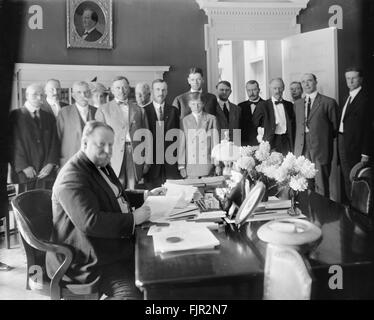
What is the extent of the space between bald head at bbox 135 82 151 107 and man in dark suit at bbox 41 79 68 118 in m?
0.68

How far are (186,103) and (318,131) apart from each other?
4.31ft

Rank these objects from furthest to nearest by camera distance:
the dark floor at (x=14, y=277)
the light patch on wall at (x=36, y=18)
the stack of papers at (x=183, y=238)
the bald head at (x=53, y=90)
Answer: the bald head at (x=53, y=90) < the light patch on wall at (x=36, y=18) < the dark floor at (x=14, y=277) < the stack of papers at (x=183, y=238)

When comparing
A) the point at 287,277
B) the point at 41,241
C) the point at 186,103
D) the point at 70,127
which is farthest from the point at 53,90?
the point at 287,277

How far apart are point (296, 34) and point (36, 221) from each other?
3.15 m

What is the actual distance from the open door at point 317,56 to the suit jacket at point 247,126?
50 centimetres

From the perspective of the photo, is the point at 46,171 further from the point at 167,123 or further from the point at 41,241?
the point at 41,241

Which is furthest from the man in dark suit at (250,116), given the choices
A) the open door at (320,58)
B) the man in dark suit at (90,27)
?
the man in dark suit at (90,27)

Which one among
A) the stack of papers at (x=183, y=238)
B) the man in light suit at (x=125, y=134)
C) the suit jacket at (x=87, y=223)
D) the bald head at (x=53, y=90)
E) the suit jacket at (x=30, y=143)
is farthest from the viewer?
the bald head at (x=53, y=90)

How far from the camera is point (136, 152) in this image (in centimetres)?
320

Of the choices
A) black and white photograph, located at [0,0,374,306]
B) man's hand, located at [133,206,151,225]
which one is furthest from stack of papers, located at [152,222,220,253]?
man's hand, located at [133,206,151,225]

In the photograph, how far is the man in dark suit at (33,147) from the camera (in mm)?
2945

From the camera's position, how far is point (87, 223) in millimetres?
1368

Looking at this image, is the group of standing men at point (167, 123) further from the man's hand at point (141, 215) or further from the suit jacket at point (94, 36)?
the man's hand at point (141, 215)
